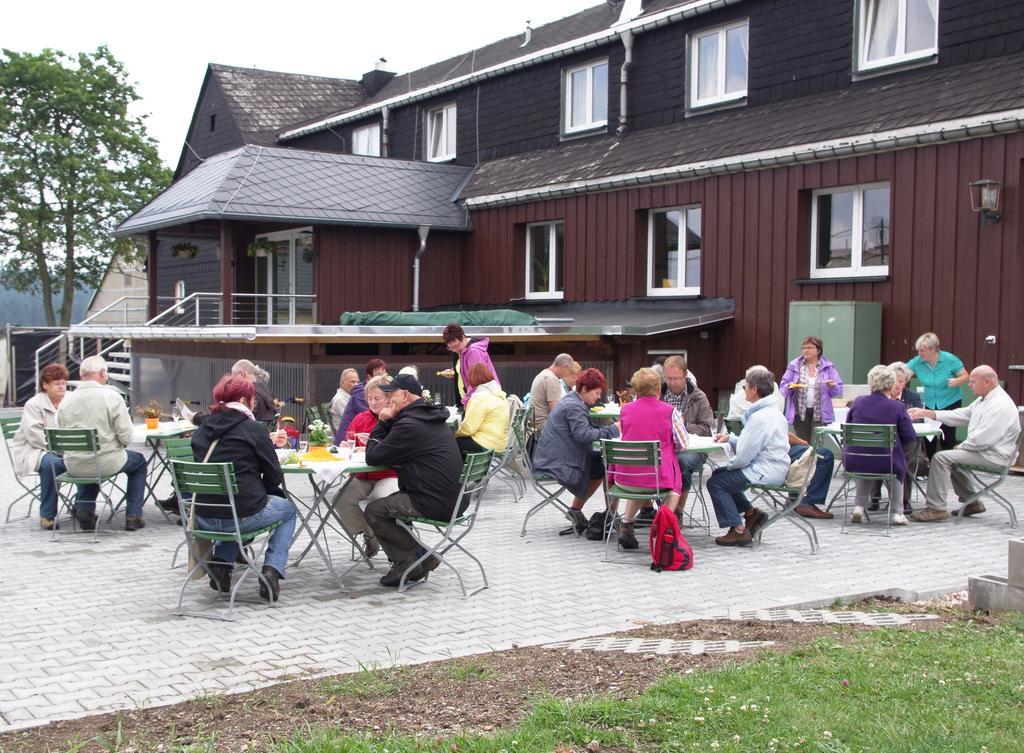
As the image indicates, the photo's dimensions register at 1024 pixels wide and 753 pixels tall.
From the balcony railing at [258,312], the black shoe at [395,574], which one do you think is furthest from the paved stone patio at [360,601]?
the balcony railing at [258,312]

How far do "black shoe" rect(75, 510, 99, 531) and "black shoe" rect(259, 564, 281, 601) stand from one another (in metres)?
3.20

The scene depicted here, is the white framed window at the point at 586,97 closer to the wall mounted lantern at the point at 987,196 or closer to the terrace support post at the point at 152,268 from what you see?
the terrace support post at the point at 152,268

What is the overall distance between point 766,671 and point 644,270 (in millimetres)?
14948

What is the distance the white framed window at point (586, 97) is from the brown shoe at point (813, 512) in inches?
499

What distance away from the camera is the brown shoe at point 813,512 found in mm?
10828

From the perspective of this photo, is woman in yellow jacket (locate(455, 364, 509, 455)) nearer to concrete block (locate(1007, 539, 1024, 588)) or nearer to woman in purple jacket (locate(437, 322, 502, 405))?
woman in purple jacket (locate(437, 322, 502, 405))

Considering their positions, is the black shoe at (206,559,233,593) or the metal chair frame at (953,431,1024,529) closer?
the black shoe at (206,559,233,593)

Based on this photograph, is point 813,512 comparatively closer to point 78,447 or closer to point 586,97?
point 78,447

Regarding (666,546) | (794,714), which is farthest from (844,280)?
(794,714)

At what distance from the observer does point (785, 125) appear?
17.2 metres

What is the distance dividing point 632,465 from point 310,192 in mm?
14371

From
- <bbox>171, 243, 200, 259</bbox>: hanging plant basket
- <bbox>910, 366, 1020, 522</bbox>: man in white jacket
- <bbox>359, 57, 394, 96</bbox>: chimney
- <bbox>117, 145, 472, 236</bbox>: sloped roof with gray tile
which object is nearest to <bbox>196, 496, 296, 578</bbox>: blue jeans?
<bbox>910, 366, 1020, 522</bbox>: man in white jacket

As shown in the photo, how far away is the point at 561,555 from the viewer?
919cm

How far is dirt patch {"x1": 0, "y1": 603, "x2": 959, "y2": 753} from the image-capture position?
4.72m
